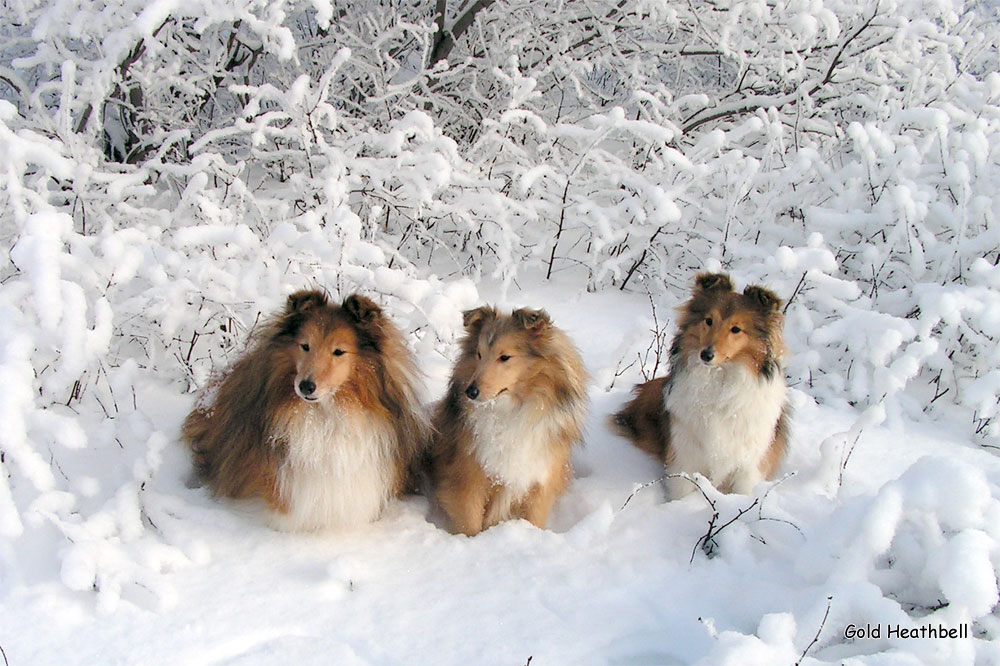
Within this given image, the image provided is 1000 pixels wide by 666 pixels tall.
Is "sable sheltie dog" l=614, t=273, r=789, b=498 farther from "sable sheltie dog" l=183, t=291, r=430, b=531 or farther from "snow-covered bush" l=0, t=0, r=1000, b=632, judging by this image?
"sable sheltie dog" l=183, t=291, r=430, b=531

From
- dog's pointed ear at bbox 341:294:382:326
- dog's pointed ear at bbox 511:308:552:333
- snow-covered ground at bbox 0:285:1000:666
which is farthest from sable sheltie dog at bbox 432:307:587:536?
dog's pointed ear at bbox 341:294:382:326

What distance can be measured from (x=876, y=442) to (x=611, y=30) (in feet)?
15.0

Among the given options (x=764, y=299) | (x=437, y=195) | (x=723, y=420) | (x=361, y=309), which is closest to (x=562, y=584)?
(x=723, y=420)

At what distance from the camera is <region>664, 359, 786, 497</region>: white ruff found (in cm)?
358

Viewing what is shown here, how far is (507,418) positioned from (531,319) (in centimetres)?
49

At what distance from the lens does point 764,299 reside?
11.6 ft

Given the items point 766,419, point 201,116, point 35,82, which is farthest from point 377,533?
point 35,82

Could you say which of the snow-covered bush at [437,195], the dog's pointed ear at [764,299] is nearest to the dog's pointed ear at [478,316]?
the snow-covered bush at [437,195]

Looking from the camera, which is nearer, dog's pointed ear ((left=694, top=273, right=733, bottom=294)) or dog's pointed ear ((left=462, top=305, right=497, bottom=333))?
dog's pointed ear ((left=462, top=305, right=497, bottom=333))

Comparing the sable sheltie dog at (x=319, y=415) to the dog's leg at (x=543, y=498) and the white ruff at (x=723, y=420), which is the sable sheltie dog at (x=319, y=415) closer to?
the dog's leg at (x=543, y=498)

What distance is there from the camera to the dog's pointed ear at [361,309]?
126 inches

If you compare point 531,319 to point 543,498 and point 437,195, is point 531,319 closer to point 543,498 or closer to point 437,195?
point 543,498

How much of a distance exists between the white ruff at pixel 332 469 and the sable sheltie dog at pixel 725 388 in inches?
60.4

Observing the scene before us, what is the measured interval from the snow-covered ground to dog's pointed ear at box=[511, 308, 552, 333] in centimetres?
93
